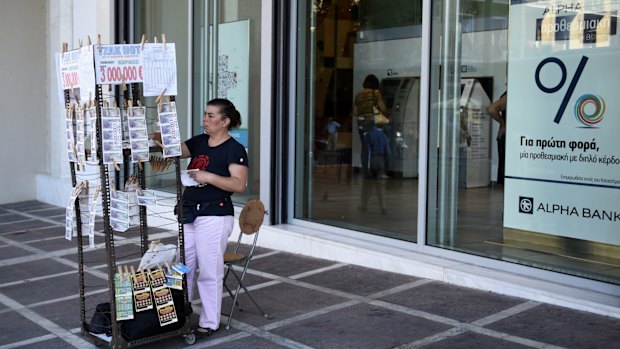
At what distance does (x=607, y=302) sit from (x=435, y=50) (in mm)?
2639

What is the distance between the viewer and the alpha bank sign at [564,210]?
19.3 feet

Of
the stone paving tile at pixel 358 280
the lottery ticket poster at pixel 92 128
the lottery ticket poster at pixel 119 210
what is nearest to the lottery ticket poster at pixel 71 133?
the lottery ticket poster at pixel 92 128

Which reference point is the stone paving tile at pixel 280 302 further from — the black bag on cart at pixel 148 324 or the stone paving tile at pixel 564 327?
the stone paving tile at pixel 564 327

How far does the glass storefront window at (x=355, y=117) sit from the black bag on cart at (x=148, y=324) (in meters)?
2.90

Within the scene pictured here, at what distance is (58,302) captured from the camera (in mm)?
6234

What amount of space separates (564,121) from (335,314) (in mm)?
2315

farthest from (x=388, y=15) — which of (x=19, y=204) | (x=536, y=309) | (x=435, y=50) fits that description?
(x=19, y=204)

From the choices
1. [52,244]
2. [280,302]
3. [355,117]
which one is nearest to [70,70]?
[280,302]

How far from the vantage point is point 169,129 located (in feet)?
16.2

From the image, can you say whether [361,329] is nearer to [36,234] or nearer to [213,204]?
[213,204]

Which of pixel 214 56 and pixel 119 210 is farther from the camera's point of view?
pixel 214 56

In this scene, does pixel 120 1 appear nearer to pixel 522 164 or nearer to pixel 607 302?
pixel 522 164

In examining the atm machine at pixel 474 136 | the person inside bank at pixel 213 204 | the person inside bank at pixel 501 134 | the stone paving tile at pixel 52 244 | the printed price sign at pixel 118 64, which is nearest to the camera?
the printed price sign at pixel 118 64

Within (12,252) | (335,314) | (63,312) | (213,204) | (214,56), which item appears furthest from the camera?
(214,56)
